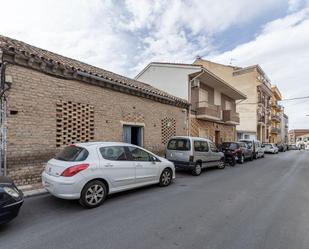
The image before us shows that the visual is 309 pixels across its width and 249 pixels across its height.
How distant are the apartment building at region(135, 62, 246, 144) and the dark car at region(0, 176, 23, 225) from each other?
11854 millimetres

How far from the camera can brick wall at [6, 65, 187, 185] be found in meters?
5.87

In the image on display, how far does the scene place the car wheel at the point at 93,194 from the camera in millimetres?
4578

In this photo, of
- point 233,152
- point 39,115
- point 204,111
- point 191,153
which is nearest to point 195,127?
point 204,111

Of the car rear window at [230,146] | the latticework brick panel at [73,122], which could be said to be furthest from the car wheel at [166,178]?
the car rear window at [230,146]

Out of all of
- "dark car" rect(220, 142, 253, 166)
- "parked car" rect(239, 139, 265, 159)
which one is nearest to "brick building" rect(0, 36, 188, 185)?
"dark car" rect(220, 142, 253, 166)

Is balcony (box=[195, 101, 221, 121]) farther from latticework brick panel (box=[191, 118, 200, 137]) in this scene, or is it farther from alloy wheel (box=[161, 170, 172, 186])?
alloy wheel (box=[161, 170, 172, 186])

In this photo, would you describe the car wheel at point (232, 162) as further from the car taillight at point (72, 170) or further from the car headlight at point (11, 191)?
the car headlight at point (11, 191)

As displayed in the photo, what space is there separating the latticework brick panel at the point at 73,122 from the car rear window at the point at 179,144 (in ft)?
11.8

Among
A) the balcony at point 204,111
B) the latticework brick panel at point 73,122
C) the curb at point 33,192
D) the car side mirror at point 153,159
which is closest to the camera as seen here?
the curb at point 33,192

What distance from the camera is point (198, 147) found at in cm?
921

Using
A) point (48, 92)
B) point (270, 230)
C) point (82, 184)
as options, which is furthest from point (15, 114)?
point (270, 230)

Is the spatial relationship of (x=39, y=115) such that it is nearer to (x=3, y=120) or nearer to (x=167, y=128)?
(x=3, y=120)

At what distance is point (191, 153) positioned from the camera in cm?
877

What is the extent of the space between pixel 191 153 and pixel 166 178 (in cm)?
236
